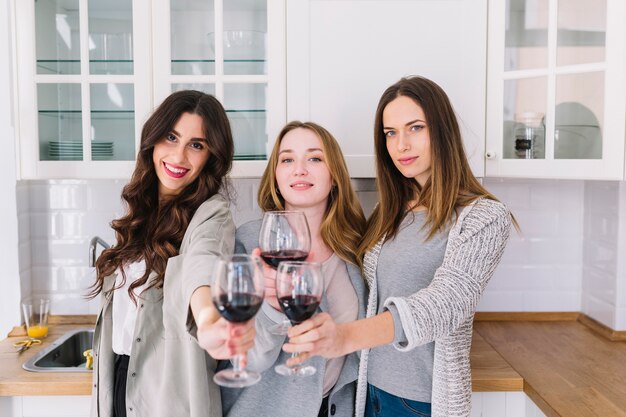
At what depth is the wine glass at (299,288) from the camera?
3.48 ft

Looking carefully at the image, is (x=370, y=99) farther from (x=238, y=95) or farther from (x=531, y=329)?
(x=531, y=329)

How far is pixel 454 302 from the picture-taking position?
1308 mm

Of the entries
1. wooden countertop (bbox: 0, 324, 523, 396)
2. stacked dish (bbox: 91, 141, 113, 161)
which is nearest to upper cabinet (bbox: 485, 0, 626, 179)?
wooden countertop (bbox: 0, 324, 523, 396)

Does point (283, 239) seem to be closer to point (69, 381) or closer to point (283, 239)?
point (283, 239)

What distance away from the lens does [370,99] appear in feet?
6.68

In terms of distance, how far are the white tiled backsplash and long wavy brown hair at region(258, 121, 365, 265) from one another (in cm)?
62

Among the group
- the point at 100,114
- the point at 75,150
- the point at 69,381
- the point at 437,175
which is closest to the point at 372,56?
the point at 437,175

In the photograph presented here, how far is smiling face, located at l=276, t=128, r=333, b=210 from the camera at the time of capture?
5.49ft

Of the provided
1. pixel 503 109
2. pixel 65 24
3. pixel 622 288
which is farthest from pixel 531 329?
pixel 65 24

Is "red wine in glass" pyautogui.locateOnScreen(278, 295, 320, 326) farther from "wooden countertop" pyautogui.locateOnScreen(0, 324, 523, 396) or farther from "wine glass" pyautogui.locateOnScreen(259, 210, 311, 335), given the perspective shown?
"wooden countertop" pyautogui.locateOnScreen(0, 324, 523, 396)

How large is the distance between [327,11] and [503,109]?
0.68m

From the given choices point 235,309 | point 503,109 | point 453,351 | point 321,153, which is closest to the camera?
point 235,309

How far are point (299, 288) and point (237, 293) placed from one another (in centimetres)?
11

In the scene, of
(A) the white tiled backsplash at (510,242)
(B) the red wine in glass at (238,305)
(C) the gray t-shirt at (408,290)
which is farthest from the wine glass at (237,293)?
(A) the white tiled backsplash at (510,242)
